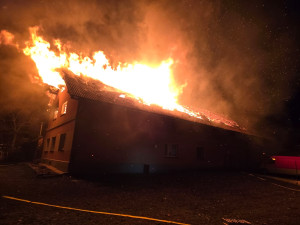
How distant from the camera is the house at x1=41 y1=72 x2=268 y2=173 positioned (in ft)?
40.6

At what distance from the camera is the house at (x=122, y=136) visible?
487 inches

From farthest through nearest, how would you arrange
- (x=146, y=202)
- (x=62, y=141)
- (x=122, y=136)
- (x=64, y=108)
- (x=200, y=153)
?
(x=200, y=153) → (x=64, y=108) → (x=62, y=141) → (x=122, y=136) → (x=146, y=202)

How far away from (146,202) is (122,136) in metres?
6.81

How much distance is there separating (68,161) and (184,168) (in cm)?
939

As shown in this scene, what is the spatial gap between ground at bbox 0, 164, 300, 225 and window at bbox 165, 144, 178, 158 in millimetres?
4952

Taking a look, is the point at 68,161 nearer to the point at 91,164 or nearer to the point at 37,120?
the point at 91,164

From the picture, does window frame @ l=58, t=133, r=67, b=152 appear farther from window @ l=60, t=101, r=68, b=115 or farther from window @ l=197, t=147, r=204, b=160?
window @ l=197, t=147, r=204, b=160

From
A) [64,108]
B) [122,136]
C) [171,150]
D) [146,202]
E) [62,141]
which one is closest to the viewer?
[146,202]

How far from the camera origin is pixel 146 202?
24.8ft

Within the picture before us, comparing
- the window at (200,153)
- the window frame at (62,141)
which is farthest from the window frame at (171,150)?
the window frame at (62,141)

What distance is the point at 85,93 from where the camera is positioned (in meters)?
12.8

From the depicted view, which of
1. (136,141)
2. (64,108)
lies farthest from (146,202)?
(64,108)

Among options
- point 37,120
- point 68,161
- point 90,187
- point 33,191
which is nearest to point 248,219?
point 90,187

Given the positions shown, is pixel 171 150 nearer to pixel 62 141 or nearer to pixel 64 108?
pixel 62 141
